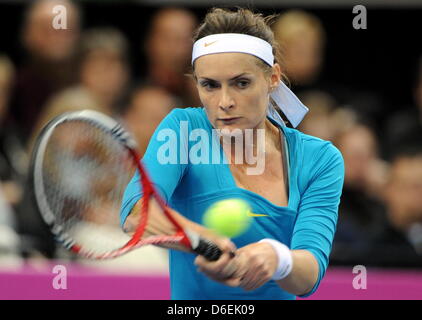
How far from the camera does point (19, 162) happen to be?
5.10 meters

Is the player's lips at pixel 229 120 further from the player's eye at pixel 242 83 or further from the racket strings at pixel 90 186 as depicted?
the racket strings at pixel 90 186

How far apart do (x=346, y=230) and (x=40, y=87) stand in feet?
6.84

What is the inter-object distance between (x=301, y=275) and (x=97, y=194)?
2.59 ft

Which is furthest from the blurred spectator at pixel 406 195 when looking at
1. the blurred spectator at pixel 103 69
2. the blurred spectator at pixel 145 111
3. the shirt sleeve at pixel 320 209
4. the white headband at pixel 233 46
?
the white headband at pixel 233 46

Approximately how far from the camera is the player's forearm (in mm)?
2691

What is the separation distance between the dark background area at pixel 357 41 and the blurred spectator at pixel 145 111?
1053 millimetres

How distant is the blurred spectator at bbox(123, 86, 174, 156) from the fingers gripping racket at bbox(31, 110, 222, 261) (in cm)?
146

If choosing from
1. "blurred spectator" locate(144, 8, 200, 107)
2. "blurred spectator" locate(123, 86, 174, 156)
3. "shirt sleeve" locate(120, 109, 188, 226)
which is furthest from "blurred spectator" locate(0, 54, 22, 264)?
"shirt sleeve" locate(120, 109, 188, 226)

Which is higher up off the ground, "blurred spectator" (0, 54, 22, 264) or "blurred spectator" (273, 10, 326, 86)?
"blurred spectator" (273, 10, 326, 86)

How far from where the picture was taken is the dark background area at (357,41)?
20.4 ft

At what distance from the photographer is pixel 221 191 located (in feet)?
9.36

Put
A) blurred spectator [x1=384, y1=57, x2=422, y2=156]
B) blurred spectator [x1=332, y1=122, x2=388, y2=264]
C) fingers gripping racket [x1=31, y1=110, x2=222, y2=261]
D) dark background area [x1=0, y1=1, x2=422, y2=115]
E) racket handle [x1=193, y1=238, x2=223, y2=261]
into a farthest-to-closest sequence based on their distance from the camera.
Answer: dark background area [x1=0, y1=1, x2=422, y2=115] < blurred spectator [x1=384, y1=57, x2=422, y2=156] < blurred spectator [x1=332, y1=122, x2=388, y2=264] < fingers gripping racket [x1=31, y1=110, x2=222, y2=261] < racket handle [x1=193, y1=238, x2=223, y2=261]

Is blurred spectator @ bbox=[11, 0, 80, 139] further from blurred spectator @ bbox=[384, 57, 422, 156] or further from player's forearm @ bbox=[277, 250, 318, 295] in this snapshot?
player's forearm @ bbox=[277, 250, 318, 295]
